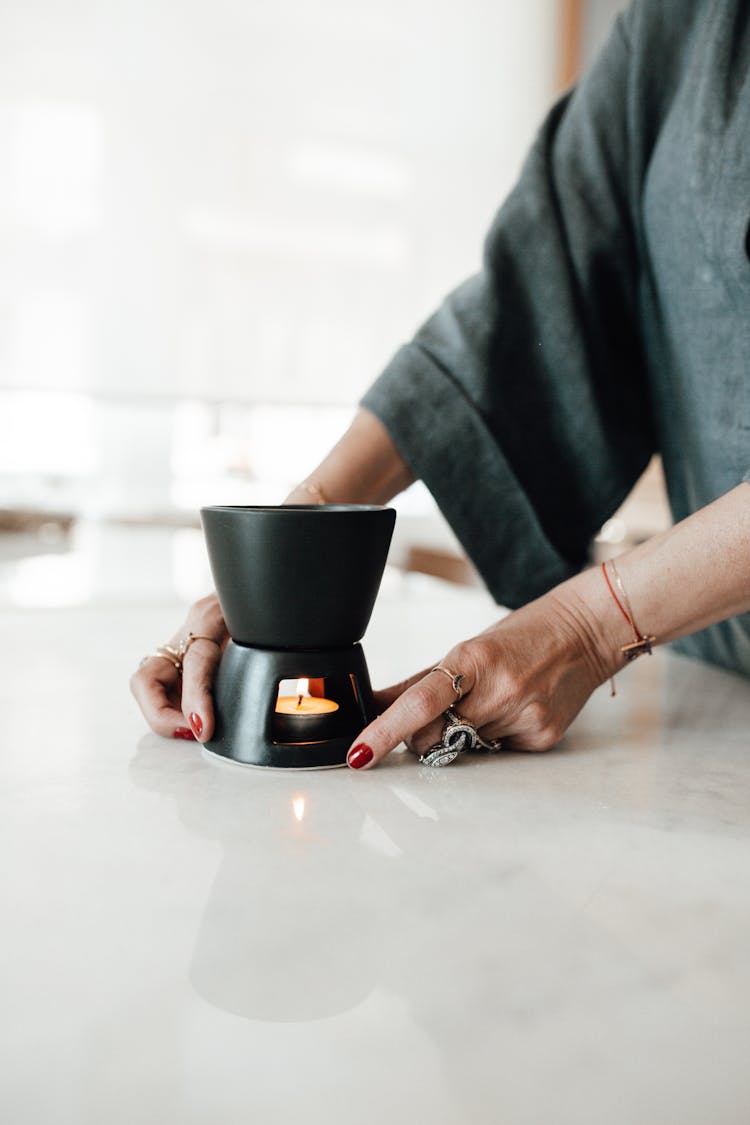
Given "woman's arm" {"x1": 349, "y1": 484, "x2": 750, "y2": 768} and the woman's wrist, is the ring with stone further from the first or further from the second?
the woman's wrist

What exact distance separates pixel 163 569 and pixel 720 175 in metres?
1.32

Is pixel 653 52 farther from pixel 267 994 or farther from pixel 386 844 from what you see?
pixel 267 994

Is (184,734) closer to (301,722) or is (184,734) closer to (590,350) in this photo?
(301,722)

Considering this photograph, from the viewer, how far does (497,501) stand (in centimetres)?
89

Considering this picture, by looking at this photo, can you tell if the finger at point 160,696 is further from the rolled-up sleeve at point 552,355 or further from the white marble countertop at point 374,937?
the rolled-up sleeve at point 552,355

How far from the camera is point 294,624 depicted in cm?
56

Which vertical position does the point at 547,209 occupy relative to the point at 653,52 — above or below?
below

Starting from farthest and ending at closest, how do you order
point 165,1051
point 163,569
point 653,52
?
point 163,569 → point 653,52 → point 165,1051

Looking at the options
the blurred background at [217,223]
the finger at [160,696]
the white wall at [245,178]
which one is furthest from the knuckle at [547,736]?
the white wall at [245,178]

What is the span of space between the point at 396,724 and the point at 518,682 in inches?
3.3

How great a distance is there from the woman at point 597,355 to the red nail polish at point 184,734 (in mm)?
40

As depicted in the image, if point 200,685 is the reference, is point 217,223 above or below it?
above

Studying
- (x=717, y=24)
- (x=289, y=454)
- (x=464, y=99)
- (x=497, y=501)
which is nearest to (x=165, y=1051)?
(x=497, y=501)

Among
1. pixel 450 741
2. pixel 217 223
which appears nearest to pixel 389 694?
pixel 450 741
